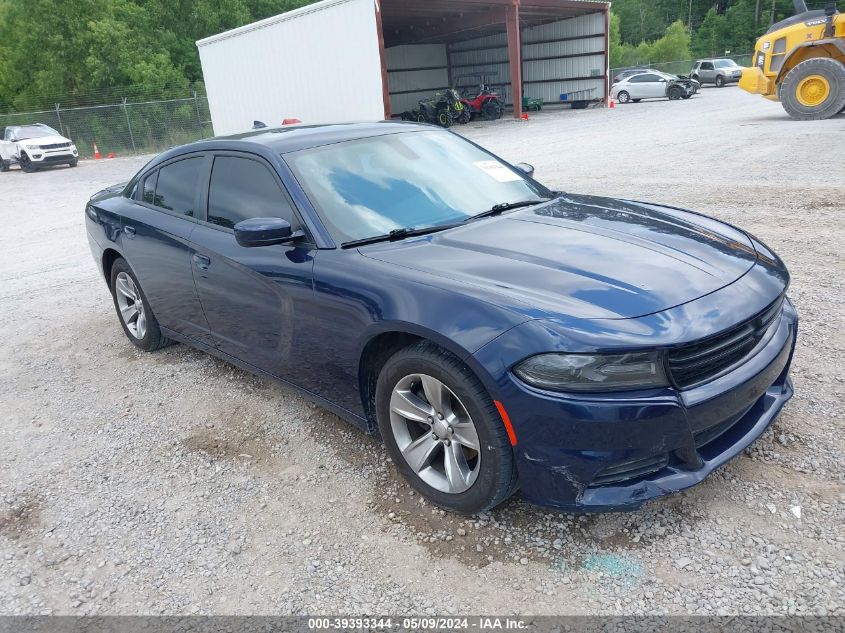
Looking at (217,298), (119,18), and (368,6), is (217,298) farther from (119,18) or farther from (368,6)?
(119,18)

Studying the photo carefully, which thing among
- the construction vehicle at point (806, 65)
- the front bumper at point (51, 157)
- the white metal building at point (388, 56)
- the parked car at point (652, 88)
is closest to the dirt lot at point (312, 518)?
the construction vehicle at point (806, 65)

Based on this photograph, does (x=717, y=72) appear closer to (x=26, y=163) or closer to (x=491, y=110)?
(x=491, y=110)

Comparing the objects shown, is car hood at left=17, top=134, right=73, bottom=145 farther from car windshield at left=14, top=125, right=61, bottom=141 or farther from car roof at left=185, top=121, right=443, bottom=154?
car roof at left=185, top=121, right=443, bottom=154

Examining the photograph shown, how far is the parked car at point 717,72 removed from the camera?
3516cm

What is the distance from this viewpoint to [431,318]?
8.34ft

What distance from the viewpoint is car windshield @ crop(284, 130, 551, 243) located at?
3225mm

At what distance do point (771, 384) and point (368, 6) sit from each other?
2160 cm

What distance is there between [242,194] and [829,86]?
15.6 m

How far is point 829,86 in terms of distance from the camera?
14.6m

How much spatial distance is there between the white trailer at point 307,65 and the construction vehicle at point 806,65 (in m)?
11.3

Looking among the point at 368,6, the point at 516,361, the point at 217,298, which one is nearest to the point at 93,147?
the point at 368,6

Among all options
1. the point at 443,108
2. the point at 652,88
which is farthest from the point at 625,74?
the point at 443,108

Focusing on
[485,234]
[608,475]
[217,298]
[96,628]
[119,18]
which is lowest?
[96,628]

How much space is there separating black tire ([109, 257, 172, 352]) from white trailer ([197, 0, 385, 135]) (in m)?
16.7
